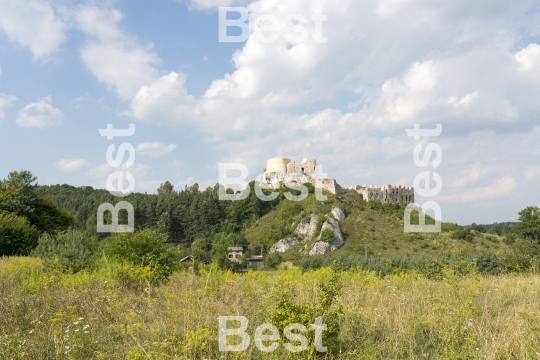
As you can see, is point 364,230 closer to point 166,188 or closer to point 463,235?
point 463,235

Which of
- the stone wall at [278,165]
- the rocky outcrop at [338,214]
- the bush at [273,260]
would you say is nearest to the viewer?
the bush at [273,260]

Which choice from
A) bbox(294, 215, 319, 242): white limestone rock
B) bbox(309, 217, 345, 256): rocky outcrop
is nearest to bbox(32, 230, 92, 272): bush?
bbox(309, 217, 345, 256): rocky outcrop

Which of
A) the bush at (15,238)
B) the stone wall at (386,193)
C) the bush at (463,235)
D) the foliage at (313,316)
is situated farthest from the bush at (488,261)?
the stone wall at (386,193)

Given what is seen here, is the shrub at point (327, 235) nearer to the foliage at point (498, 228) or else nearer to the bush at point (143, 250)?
the bush at point (143, 250)

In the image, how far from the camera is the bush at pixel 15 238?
2003 centimetres

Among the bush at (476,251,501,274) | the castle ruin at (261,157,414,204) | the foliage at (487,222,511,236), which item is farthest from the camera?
the foliage at (487,222,511,236)

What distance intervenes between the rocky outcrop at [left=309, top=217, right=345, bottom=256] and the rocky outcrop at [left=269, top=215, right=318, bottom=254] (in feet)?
10.6

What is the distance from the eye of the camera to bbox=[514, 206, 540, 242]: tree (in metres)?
44.8

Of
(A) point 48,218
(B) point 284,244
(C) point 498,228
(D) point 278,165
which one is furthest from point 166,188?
(C) point 498,228

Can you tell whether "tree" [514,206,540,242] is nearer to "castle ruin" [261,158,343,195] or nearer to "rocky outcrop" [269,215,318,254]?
"rocky outcrop" [269,215,318,254]

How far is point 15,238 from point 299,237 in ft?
154

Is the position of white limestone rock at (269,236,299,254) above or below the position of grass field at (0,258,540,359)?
below

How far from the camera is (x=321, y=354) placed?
419cm

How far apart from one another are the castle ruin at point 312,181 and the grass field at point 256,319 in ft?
218
